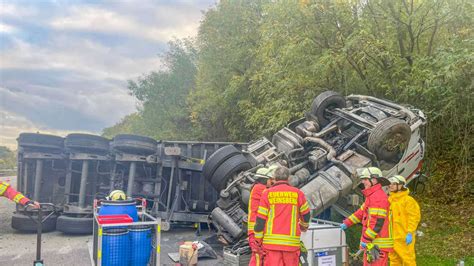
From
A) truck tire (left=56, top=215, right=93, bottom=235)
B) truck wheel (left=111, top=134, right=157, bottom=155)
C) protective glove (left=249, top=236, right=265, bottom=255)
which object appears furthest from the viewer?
truck wheel (left=111, top=134, right=157, bottom=155)

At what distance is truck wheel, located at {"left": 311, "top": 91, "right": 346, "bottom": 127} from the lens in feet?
26.0

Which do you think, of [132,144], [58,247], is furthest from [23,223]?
[132,144]

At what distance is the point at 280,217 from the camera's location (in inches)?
177

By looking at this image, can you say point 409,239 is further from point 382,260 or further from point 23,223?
point 23,223

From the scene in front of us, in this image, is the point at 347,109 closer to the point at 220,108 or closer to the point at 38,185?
the point at 38,185

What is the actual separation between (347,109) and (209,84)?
12.6m

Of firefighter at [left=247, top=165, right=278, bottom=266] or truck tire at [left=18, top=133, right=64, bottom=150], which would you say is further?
truck tire at [left=18, top=133, right=64, bottom=150]

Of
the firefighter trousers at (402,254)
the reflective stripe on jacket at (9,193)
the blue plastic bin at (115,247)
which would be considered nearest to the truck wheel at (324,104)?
the firefighter trousers at (402,254)

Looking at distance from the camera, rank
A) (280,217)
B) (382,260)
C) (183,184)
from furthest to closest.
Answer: (183,184) → (382,260) → (280,217)

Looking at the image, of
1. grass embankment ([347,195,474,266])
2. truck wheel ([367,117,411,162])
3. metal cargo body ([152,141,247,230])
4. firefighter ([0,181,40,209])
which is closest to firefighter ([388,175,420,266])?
grass embankment ([347,195,474,266])

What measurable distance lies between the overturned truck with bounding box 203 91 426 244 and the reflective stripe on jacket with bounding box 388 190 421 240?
45.8 inches

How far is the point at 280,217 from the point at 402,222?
70.2 inches

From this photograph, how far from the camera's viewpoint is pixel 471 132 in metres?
8.89

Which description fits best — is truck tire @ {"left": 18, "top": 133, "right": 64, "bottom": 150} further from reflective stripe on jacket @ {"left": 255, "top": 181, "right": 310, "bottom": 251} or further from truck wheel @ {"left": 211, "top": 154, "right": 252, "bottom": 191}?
reflective stripe on jacket @ {"left": 255, "top": 181, "right": 310, "bottom": 251}
